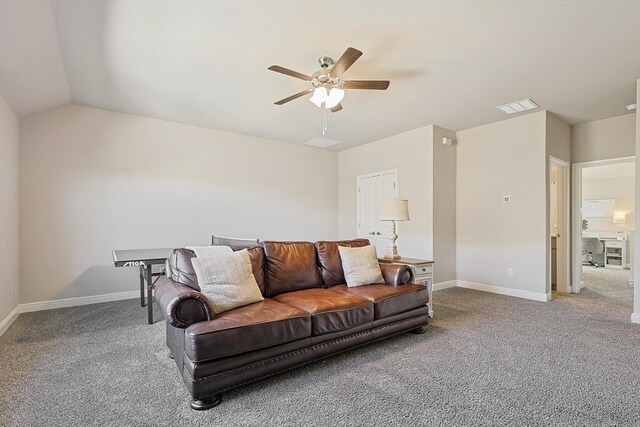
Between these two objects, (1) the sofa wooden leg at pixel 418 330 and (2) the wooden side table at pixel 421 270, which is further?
(2) the wooden side table at pixel 421 270

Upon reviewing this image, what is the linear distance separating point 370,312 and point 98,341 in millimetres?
2511

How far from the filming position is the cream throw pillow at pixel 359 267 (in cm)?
328

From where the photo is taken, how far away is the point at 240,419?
5.85ft

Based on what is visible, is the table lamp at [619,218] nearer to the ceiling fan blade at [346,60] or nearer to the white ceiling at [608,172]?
the white ceiling at [608,172]

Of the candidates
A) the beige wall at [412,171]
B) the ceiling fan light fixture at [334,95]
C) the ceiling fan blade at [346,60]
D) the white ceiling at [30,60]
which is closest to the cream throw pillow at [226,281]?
the ceiling fan light fixture at [334,95]

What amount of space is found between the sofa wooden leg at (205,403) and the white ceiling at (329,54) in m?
2.65

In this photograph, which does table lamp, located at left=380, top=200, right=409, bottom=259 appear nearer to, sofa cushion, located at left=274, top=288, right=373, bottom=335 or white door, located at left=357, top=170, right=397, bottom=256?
sofa cushion, located at left=274, top=288, right=373, bottom=335

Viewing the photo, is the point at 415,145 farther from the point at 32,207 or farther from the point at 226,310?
the point at 32,207

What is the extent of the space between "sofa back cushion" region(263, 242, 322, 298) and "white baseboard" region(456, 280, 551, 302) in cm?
316

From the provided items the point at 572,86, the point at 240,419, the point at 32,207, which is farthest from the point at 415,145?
the point at 32,207

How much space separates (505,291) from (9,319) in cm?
635

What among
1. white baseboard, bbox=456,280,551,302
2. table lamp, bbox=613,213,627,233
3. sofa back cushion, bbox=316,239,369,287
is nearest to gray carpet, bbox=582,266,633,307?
white baseboard, bbox=456,280,551,302

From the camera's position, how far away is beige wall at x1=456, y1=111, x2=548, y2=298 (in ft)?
14.9

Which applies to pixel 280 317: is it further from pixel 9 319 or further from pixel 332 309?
pixel 9 319
